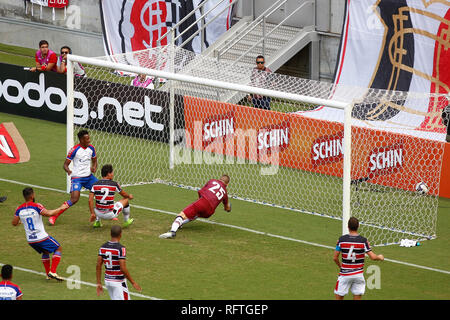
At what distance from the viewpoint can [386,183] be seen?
19.8 metres

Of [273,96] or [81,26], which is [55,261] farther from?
[81,26]

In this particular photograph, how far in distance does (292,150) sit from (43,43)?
7.75 m

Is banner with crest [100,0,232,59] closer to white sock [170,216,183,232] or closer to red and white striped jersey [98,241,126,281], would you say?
white sock [170,216,183,232]

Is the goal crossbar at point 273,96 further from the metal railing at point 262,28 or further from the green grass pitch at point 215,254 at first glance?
the metal railing at point 262,28

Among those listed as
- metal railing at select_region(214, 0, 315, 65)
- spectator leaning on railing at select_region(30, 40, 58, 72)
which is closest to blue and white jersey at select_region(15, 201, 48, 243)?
spectator leaning on railing at select_region(30, 40, 58, 72)

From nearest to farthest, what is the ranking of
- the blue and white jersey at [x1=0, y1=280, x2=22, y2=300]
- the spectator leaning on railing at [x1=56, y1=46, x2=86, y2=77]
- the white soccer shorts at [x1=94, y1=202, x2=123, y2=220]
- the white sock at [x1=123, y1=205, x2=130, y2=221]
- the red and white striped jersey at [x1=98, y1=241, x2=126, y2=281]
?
the blue and white jersey at [x1=0, y1=280, x2=22, y2=300]
the red and white striped jersey at [x1=98, y1=241, x2=126, y2=281]
the white soccer shorts at [x1=94, y1=202, x2=123, y2=220]
the white sock at [x1=123, y1=205, x2=130, y2=221]
the spectator leaning on railing at [x1=56, y1=46, x2=86, y2=77]

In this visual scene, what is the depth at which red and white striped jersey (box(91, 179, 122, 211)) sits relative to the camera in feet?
55.6

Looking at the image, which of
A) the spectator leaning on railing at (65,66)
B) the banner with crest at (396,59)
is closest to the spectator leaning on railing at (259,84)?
the banner with crest at (396,59)

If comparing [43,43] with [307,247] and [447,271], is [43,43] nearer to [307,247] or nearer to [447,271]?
[307,247]

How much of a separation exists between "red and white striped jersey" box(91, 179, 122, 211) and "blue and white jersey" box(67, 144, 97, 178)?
1230 millimetres

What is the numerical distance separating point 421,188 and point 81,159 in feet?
21.5

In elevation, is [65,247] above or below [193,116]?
below

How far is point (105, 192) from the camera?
55.6ft

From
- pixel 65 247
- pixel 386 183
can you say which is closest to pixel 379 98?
pixel 386 183
